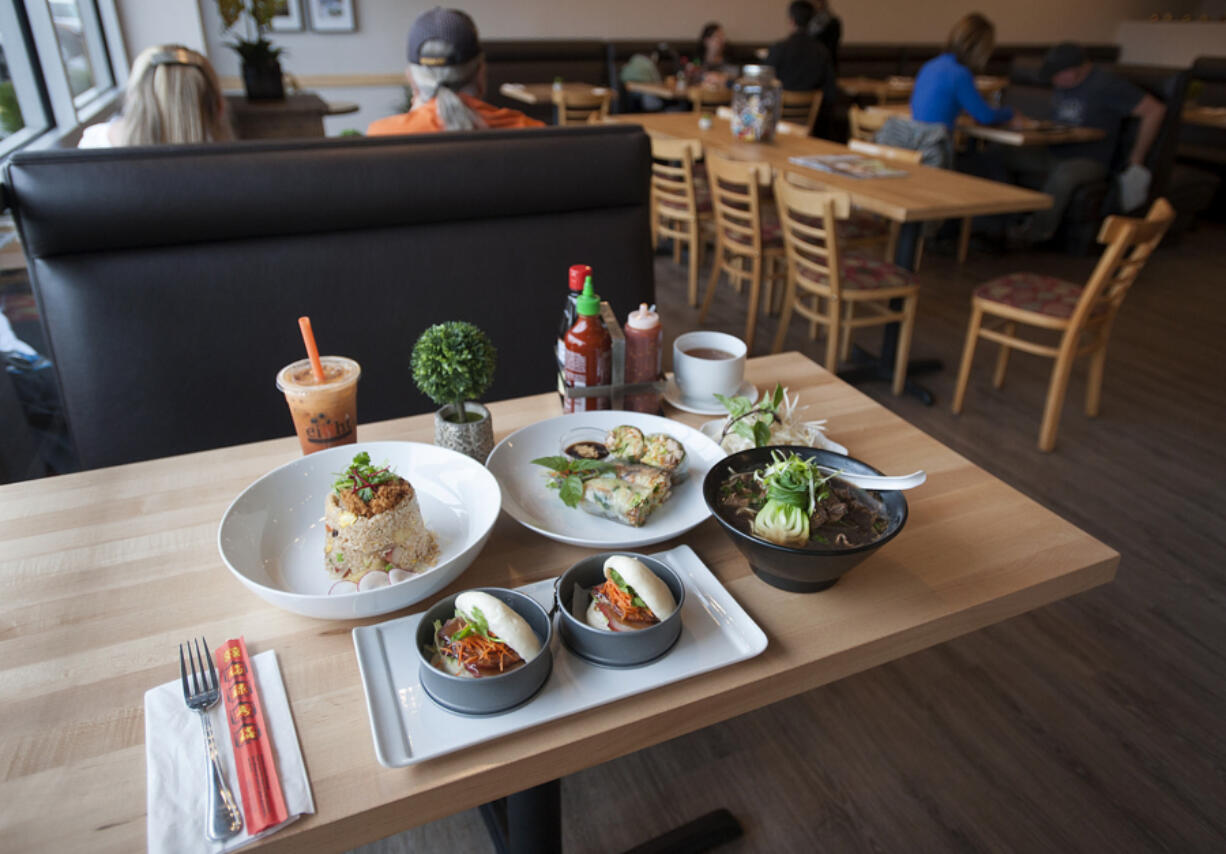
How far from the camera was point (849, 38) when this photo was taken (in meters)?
8.18

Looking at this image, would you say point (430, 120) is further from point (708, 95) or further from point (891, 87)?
point (891, 87)

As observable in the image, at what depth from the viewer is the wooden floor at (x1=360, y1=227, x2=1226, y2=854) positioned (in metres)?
1.38

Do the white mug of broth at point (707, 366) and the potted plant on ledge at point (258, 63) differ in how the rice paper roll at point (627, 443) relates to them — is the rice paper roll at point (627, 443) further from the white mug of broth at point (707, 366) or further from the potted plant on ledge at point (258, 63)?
the potted plant on ledge at point (258, 63)

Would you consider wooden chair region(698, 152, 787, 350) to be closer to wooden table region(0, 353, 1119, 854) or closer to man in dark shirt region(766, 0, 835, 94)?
wooden table region(0, 353, 1119, 854)

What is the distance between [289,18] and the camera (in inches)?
250

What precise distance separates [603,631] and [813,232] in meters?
2.23

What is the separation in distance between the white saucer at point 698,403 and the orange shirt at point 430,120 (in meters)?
1.19

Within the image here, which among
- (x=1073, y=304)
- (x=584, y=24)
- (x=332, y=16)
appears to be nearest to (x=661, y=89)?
(x=584, y=24)

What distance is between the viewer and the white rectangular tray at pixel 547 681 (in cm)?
68

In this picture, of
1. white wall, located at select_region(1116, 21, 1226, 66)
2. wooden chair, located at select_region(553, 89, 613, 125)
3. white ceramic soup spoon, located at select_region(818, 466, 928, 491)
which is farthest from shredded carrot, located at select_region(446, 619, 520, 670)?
white wall, located at select_region(1116, 21, 1226, 66)

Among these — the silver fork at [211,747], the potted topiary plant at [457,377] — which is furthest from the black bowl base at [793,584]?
the silver fork at [211,747]

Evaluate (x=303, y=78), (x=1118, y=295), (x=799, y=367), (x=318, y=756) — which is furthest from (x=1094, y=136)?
(x=303, y=78)

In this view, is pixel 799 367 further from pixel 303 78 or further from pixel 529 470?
pixel 303 78

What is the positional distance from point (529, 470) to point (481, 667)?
40 cm
